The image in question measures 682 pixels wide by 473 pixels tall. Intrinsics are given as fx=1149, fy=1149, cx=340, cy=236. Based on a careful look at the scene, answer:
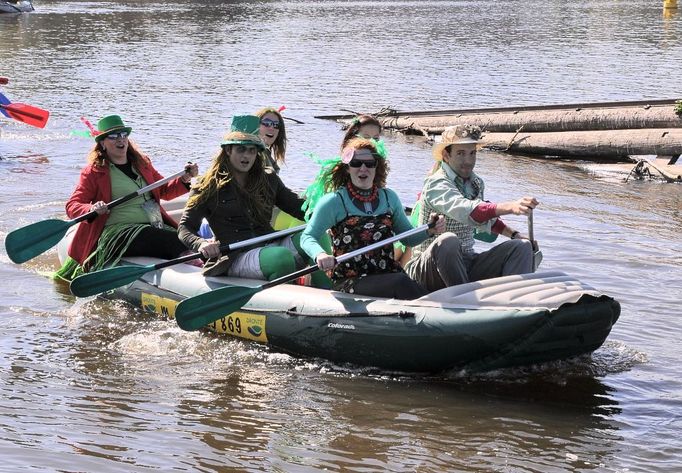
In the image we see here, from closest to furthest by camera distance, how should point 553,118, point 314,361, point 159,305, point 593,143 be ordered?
1. point 314,361
2. point 159,305
3. point 593,143
4. point 553,118

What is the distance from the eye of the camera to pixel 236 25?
48.2 m

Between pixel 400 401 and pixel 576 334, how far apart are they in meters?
1.13

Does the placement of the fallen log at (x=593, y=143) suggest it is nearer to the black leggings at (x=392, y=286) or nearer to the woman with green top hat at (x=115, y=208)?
the woman with green top hat at (x=115, y=208)

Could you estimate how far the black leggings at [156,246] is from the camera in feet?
29.6

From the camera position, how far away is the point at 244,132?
8.11m

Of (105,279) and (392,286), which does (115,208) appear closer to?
(105,279)

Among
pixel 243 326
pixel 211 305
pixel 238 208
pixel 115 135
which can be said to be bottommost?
pixel 243 326

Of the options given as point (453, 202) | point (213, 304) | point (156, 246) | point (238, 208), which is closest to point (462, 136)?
point (453, 202)

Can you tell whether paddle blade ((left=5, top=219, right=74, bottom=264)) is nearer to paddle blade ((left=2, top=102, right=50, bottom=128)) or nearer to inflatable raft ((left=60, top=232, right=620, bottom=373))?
inflatable raft ((left=60, top=232, right=620, bottom=373))

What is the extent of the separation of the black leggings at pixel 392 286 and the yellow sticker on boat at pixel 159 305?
1.65 m

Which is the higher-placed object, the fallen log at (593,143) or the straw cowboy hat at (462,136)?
the straw cowboy hat at (462,136)

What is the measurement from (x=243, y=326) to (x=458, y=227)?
166 cm

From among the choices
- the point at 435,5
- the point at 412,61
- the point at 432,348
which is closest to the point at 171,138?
the point at 432,348

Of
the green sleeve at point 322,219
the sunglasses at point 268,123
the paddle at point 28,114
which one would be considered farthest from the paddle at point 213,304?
the paddle at point 28,114
